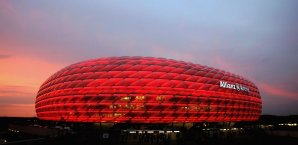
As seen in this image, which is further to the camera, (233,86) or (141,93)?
(233,86)

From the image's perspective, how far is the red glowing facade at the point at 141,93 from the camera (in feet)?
187

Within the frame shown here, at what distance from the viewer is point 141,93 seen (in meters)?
57.2

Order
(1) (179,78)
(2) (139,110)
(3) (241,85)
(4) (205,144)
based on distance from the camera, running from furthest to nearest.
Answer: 1. (3) (241,85)
2. (1) (179,78)
3. (2) (139,110)
4. (4) (205,144)

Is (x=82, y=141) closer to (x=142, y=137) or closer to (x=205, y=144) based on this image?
(x=142, y=137)

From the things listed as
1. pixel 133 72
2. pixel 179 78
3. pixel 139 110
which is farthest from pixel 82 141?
pixel 179 78

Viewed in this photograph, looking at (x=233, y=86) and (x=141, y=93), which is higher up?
(x=233, y=86)

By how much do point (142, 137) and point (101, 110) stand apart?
23.7 meters

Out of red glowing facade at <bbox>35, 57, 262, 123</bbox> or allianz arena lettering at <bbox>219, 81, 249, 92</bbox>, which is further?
allianz arena lettering at <bbox>219, 81, 249, 92</bbox>

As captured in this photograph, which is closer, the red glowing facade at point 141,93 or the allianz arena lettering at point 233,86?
the red glowing facade at point 141,93

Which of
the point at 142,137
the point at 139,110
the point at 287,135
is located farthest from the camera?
the point at 139,110

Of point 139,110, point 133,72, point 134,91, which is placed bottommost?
point 139,110

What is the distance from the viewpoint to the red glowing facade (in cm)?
5694

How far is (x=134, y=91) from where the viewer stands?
2249 inches

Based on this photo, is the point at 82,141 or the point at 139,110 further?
the point at 139,110
